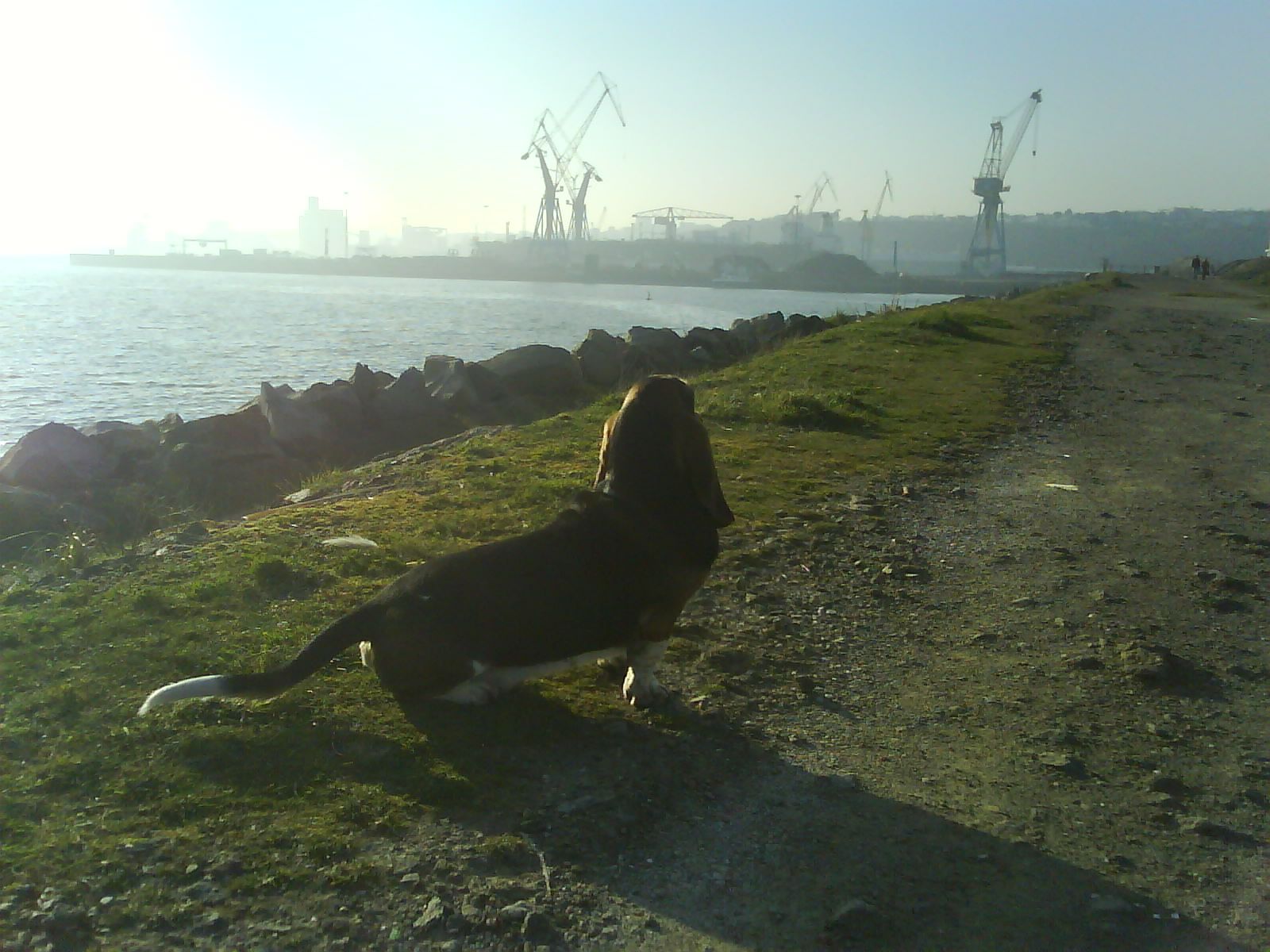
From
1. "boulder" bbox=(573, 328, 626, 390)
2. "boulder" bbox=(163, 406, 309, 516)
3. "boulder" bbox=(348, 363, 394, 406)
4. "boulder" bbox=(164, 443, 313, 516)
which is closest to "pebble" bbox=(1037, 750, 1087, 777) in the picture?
"boulder" bbox=(164, 443, 313, 516)

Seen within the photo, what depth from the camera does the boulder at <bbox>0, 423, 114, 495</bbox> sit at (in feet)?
39.3

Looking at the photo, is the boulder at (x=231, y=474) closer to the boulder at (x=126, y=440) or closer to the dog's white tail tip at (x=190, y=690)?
the boulder at (x=126, y=440)

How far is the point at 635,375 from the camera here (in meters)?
18.4

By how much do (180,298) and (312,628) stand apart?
6332 cm

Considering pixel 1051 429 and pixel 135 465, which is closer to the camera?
pixel 1051 429

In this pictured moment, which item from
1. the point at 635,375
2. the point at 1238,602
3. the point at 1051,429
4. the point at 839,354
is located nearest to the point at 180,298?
the point at 635,375

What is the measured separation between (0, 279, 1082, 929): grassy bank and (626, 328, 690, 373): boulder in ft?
37.8

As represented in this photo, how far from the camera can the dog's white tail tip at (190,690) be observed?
141 inches

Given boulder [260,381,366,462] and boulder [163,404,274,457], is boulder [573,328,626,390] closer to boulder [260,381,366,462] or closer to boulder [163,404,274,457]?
boulder [260,381,366,462]

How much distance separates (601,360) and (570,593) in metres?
16.5

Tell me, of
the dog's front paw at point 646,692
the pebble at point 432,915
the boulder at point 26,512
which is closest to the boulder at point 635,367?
the boulder at point 26,512

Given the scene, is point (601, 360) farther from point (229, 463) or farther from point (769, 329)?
point (229, 463)

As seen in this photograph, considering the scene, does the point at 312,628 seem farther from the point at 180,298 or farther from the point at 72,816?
the point at 180,298

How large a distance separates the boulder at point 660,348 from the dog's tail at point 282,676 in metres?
15.1
